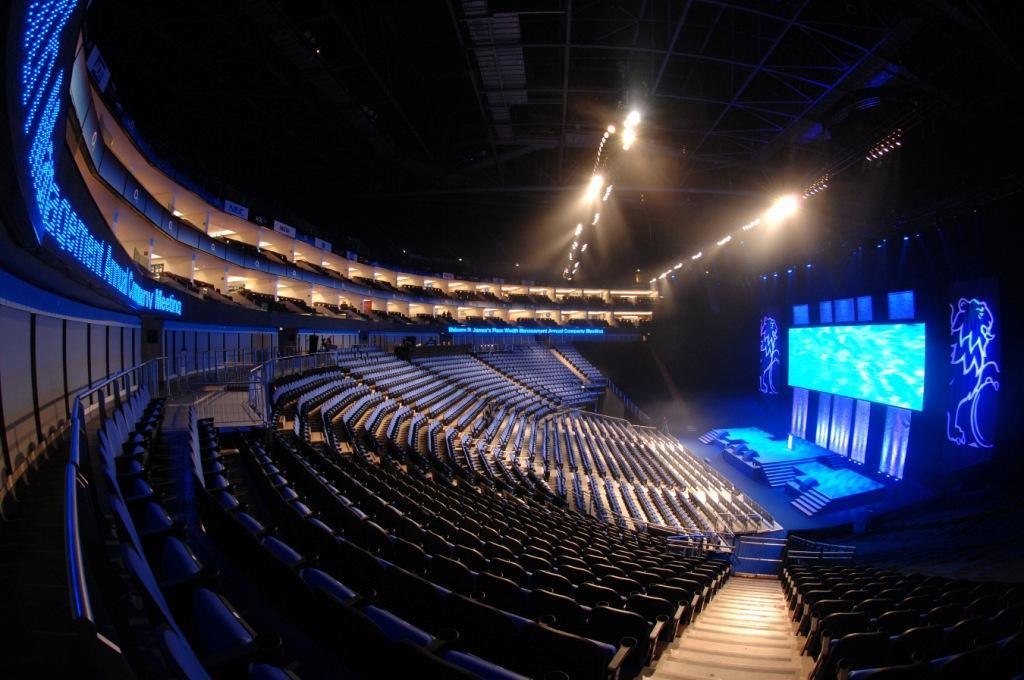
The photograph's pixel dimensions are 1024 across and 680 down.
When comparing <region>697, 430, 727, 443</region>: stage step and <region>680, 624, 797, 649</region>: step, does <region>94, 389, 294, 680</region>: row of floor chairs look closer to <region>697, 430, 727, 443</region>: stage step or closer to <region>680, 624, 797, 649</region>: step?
<region>680, 624, 797, 649</region>: step

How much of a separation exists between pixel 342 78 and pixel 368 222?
17.7 m

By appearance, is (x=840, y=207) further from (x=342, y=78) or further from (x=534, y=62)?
(x=342, y=78)

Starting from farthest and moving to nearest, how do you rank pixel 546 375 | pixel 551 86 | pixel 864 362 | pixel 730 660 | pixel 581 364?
pixel 581 364
pixel 546 375
pixel 864 362
pixel 551 86
pixel 730 660

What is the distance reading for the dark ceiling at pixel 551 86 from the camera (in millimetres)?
9641

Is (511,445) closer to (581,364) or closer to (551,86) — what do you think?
(551,86)

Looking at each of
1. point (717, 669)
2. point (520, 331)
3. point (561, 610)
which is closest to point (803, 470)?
point (717, 669)

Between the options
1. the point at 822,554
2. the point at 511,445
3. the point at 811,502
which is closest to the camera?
the point at 822,554

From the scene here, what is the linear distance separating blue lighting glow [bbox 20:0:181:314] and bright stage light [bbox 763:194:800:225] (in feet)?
60.7

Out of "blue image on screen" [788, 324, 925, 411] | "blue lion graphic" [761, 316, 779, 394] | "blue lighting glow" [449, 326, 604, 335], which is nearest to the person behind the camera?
"blue image on screen" [788, 324, 925, 411]

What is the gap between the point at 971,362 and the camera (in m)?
11.7

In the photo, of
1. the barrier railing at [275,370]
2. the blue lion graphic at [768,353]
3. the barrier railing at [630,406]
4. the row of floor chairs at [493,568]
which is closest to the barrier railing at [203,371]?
the barrier railing at [275,370]

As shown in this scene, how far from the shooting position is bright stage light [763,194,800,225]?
16.6 meters

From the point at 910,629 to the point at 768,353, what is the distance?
20.8 meters

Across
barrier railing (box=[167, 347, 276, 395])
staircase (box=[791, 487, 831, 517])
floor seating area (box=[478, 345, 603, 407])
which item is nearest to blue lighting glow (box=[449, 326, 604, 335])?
floor seating area (box=[478, 345, 603, 407])
